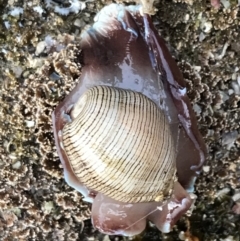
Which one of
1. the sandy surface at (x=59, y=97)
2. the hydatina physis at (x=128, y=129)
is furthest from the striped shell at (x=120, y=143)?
the sandy surface at (x=59, y=97)

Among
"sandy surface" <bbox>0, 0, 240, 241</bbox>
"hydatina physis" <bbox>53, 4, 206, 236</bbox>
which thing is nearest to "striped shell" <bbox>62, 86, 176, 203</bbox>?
"hydatina physis" <bbox>53, 4, 206, 236</bbox>

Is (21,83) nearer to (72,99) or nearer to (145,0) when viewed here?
(72,99)

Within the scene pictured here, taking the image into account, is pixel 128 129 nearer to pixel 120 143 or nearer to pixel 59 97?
pixel 120 143

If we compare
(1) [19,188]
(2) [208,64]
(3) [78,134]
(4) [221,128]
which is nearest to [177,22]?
(2) [208,64]

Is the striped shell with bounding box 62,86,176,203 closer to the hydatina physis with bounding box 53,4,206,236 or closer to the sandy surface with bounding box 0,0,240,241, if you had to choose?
the hydatina physis with bounding box 53,4,206,236

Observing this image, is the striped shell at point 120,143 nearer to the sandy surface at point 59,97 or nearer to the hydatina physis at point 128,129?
the hydatina physis at point 128,129
